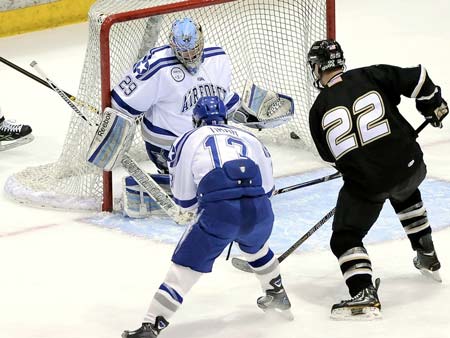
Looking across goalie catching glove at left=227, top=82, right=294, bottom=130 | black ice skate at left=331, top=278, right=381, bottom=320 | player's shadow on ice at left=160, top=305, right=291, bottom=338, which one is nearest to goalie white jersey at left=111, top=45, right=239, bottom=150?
goalie catching glove at left=227, top=82, right=294, bottom=130

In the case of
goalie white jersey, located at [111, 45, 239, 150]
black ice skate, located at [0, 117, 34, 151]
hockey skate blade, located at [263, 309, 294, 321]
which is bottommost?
hockey skate blade, located at [263, 309, 294, 321]

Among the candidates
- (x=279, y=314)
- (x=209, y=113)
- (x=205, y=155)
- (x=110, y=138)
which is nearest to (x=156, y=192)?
(x=110, y=138)

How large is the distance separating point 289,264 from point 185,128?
84 cm

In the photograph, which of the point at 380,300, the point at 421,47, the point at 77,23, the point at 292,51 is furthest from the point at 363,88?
the point at 77,23

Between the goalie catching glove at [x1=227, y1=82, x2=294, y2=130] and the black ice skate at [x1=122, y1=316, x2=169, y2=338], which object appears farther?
the goalie catching glove at [x1=227, y1=82, x2=294, y2=130]

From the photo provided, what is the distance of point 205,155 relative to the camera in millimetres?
3600

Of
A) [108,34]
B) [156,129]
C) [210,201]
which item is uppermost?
[108,34]

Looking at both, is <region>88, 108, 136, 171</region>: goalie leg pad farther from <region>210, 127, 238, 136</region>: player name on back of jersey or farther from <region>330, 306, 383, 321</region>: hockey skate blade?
<region>330, 306, 383, 321</region>: hockey skate blade

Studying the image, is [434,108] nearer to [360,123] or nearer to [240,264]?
[360,123]

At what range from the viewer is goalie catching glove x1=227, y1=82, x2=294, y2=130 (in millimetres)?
5332

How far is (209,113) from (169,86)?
1188 mm

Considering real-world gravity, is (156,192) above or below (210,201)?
below

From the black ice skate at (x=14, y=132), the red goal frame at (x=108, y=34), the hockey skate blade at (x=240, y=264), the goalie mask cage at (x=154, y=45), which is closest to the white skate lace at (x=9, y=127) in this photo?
the black ice skate at (x=14, y=132)

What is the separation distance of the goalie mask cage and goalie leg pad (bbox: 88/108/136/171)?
127 millimetres
